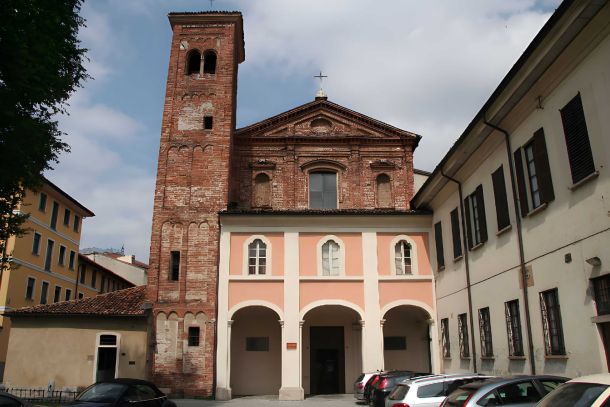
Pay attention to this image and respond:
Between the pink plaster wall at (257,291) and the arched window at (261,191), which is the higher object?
the arched window at (261,191)

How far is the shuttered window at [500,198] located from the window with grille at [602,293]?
4.14 m

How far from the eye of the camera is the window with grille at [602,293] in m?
10.2

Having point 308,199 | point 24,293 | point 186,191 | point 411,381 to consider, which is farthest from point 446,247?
point 24,293

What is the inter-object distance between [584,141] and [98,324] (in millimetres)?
18875

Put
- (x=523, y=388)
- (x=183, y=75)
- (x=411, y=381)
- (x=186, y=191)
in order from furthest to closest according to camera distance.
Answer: (x=183, y=75) → (x=186, y=191) → (x=411, y=381) → (x=523, y=388)

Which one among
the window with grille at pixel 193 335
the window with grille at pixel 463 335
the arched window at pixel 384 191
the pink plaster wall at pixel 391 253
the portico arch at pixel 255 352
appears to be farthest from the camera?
the arched window at pixel 384 191

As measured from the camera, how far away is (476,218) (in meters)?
17.2

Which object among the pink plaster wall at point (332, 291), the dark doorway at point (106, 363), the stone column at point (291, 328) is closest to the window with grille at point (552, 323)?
the pink plaster wall at point (332, 291)

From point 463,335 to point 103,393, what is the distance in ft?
38.0

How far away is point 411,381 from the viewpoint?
38.0ft

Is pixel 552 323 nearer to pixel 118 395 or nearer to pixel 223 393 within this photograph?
pixel 118 395

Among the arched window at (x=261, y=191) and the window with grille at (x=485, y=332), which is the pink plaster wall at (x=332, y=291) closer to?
the arched window at (x=261, y=191)

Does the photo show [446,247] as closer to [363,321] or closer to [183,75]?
[363,321]

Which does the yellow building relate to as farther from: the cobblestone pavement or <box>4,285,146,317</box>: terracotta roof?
the cobblestone pavement
